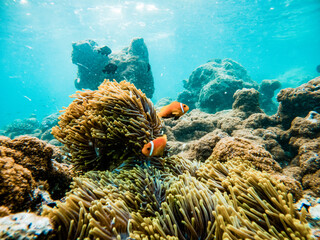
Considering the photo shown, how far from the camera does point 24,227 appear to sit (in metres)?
1.13

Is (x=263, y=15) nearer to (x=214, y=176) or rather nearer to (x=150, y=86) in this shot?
(x=150, y=86)

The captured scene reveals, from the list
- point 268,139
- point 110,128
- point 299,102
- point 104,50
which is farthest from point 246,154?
point 104,50

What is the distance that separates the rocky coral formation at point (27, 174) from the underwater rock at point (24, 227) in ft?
1.30

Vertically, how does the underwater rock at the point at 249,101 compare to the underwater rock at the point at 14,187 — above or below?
above

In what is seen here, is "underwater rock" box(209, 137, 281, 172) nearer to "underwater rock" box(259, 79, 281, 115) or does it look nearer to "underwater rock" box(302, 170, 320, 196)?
"underwater rock" box(302, 170, 320, 196)

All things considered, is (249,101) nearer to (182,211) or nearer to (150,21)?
(182,211)

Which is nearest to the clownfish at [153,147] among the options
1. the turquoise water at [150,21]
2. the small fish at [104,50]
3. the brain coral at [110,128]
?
the brain coral at [110,128]

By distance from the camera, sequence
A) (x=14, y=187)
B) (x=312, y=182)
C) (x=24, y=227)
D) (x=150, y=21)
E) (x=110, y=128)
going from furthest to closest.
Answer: (x=150, y=21) < (x=312, y=182) < (x=110, y=128) < (x=14, y=187) < (x=24, y=227)

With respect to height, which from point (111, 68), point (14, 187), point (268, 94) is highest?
point (111, 68)

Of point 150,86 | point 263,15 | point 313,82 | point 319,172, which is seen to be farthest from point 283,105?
point 263,15

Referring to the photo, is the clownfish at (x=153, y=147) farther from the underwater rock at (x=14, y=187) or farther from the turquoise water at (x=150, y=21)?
the turquoise water at (x=150, y=21)

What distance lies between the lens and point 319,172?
127 inches

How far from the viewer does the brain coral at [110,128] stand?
2268 millimetres

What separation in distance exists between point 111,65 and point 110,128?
1096 centimetres
